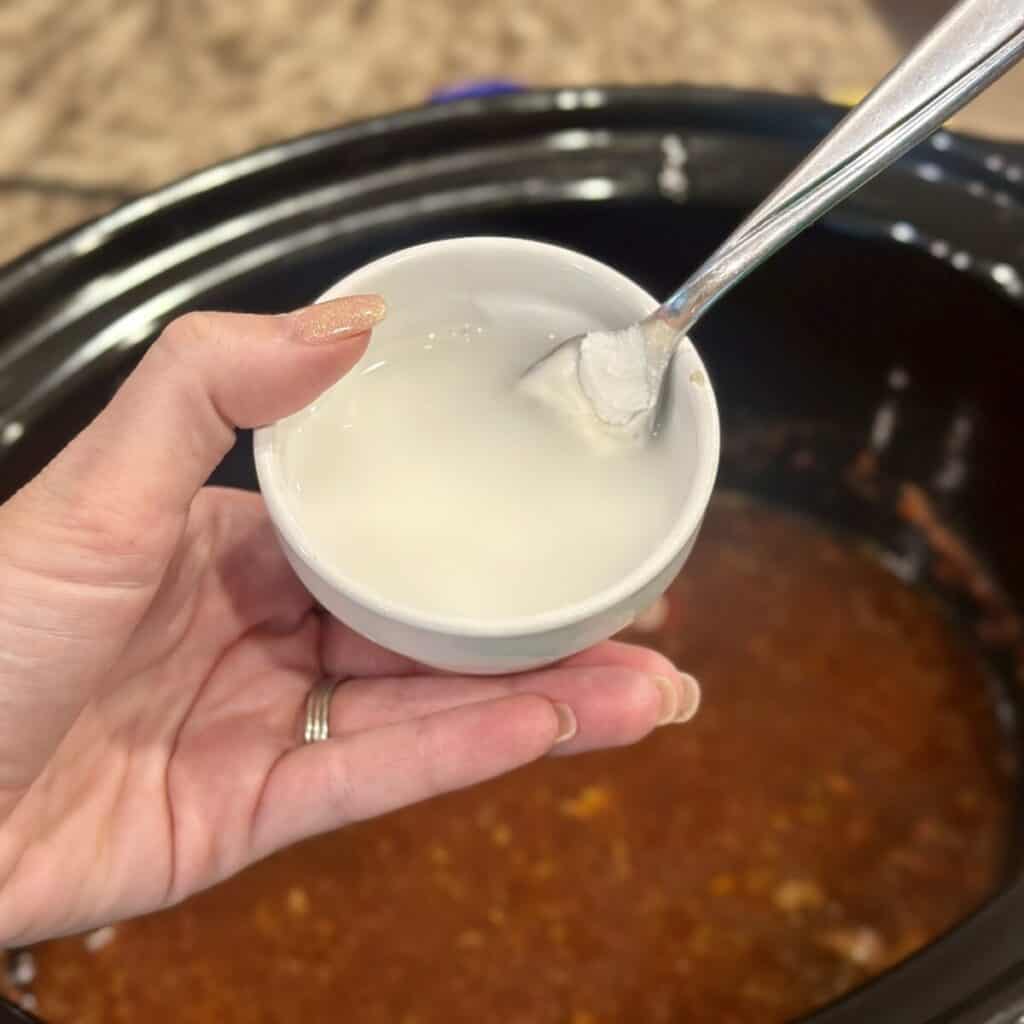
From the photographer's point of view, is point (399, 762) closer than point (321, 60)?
Yes

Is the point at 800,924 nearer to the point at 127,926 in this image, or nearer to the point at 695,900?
the point at 695,900

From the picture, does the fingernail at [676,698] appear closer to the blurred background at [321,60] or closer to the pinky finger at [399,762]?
the pinky finger at [399,762]

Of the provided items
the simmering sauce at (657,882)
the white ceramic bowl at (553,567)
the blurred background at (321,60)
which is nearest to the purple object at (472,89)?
the blurred background at (321,60)

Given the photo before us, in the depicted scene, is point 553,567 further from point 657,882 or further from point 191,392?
point 657,882

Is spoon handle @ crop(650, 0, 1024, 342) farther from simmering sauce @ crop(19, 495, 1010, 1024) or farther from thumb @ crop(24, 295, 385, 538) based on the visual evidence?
simmering sauce @ crop(19, 495, 1010, 1024)

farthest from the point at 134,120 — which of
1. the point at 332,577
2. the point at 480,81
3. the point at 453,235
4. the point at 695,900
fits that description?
the point at 695,900

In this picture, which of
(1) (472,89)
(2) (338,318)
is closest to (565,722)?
(2) (338,318)
